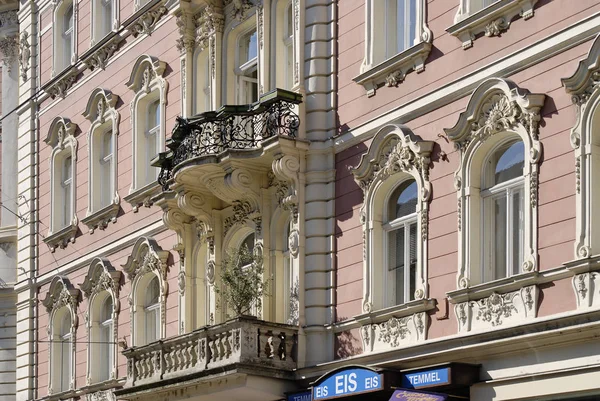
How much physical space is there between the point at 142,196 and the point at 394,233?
837 cm

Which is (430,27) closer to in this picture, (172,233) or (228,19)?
(228,19)

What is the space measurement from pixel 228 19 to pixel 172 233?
4.22m

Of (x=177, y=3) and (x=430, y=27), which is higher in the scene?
(x=177, y=3)

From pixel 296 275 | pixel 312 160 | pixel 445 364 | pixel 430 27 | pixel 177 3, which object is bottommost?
pixel 445 364

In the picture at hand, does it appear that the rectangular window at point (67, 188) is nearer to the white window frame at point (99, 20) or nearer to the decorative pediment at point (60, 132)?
the decorative pediment at point (60, 132)

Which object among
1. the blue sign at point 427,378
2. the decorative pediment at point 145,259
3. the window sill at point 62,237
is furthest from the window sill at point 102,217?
the blue sign at point 427,378

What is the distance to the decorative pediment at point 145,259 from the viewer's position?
28938 mm

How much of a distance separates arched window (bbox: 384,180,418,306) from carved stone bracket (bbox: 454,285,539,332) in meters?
1.76

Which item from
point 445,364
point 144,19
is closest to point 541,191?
point 445,364

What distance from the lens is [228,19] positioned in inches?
1085

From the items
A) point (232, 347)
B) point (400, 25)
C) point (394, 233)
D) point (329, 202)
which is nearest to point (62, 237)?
point (232, 347)

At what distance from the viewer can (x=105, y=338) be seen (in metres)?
31.7

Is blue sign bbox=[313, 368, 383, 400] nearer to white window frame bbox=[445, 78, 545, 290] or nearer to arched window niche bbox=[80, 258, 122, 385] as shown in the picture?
white window frame bbox=[445, 78, 545, 290]

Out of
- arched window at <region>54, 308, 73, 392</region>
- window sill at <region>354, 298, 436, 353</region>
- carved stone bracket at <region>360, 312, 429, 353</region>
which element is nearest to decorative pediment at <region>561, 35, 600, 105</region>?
window sill at <region>354, 298, 436, 353</region>
